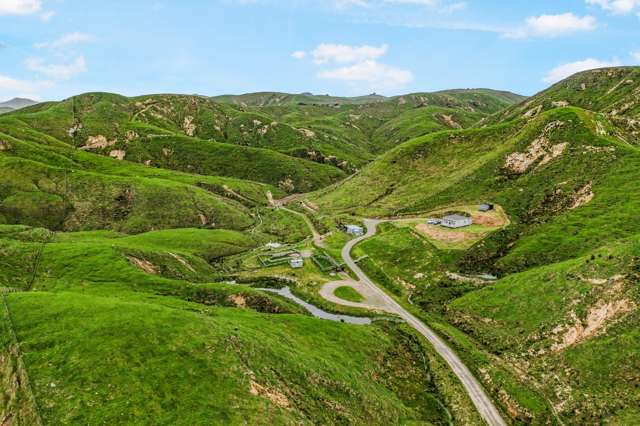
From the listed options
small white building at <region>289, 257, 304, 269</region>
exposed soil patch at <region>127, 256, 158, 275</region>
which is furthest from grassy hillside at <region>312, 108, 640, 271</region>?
exposed soil patch at <region>127, 256, 158, 275</region>

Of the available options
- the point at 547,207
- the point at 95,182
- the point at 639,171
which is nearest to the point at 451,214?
the point at 547,207

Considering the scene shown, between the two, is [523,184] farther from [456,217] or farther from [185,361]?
[185,361]

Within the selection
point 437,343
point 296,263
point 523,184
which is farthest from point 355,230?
point 437,343

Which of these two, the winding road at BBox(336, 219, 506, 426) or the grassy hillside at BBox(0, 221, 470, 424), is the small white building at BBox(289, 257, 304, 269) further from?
the grassy hillside at BBox(0, 221, 470, 424)

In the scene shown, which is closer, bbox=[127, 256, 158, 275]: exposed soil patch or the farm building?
bbox=[127, 256, 158, 275]: exposed soil patch

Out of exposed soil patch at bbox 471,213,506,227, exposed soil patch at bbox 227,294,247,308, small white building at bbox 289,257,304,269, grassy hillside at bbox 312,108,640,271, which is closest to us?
exposed soil patch at bbox 227,294,247,308

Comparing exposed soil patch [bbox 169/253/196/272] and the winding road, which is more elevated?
exposed soil patch [bbox 169/253/196/272]

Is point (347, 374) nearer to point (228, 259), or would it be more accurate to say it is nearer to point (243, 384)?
point (243, 384)
